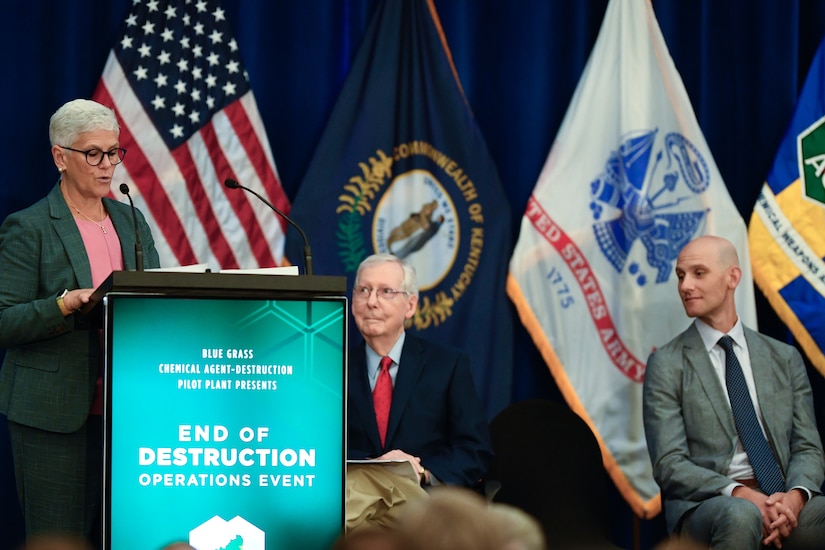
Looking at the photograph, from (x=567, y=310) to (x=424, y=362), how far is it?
49.5 inches

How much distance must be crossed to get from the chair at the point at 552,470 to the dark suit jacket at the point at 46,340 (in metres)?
1.80

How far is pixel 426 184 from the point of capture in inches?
203

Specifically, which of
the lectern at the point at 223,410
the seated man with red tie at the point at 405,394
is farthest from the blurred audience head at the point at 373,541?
the seated man with red tie at the point at 405,394

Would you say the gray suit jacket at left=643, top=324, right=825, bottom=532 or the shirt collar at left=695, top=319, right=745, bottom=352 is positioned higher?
the shirt collar at left=695, top=319, right=745, bottom=352

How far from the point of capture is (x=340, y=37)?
17.1ft

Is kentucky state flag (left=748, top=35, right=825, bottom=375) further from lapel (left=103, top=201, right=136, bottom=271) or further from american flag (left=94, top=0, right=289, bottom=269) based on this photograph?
lapel (left=103, top=201, right=136, bottom=271)

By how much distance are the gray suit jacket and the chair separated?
26 cm

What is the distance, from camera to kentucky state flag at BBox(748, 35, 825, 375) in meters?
5.15

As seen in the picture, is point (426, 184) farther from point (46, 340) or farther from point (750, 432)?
point (46, 340)

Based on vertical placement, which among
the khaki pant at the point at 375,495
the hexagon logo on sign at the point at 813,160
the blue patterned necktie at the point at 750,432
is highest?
the hexagon logo on sign at the point at 813,160

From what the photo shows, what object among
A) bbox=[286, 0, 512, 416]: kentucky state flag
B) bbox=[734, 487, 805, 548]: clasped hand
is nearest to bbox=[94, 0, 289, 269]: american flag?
bbox=[286, 0, 512, 416]: kentucky state flag

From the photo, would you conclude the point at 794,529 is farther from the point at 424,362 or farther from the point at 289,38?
the point at 289,38

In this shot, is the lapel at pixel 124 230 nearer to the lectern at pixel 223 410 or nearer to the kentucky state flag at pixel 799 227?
the lectern at pixel 223 410

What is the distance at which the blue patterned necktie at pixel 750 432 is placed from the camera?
441 centimetres
